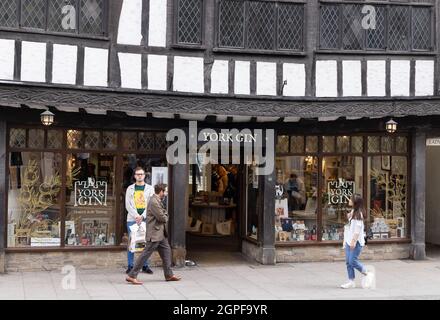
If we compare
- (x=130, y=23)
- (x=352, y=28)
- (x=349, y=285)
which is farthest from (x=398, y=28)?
(x=349, y=285)

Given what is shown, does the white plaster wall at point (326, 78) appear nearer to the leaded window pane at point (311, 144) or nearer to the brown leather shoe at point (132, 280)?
the leaded window pane at point (311, 144)

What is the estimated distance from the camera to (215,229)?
17.0m

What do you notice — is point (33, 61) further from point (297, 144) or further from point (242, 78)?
point (297, 144)

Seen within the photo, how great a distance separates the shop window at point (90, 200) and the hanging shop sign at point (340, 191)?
484cm

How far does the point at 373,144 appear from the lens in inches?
568

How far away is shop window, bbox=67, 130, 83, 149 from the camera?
12711mm

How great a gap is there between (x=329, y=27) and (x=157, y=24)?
12.0ft

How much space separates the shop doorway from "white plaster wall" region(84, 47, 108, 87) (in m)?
3.80

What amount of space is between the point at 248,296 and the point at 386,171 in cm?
584

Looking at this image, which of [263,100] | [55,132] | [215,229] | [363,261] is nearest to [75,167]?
[55,132]

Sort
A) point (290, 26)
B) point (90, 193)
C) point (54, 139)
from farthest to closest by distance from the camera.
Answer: point (290, 26), point (90, 193), point (54, 139)

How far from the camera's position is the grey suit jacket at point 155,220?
11.0 m

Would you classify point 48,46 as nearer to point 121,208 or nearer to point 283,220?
point 121,208

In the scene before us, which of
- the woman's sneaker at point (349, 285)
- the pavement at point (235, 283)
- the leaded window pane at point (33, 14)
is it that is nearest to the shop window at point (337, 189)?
the pavement at point (235, 283)
